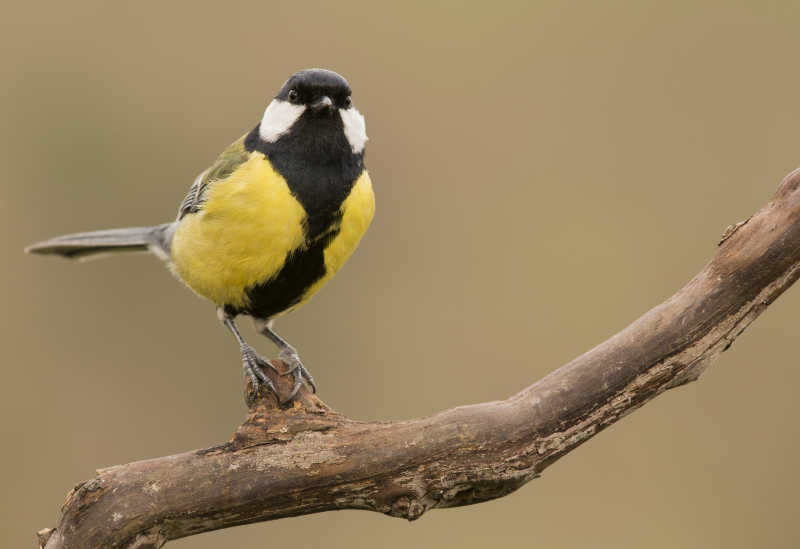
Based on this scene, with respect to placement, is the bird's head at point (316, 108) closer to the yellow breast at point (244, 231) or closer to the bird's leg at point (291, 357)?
the yellow breast at point (244, 231)

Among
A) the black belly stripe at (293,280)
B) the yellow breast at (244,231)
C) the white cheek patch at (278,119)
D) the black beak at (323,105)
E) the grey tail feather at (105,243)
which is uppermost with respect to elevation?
the grey tail feather at (105,243)

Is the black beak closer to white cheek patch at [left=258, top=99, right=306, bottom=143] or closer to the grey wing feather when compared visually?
white cheek patch at [left=258, top=99, right=306, bottom=143]

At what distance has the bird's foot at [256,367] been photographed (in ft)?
7.91

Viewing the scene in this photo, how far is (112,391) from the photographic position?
388 centimetres

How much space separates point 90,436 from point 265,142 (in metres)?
1.79

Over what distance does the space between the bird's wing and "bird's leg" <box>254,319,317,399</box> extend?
0.40 m

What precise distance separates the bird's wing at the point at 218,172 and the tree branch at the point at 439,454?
0.84 meters

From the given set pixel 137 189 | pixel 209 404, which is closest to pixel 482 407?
pixel 209 404

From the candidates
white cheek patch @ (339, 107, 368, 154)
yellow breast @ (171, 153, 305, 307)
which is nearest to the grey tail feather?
yellow breast @ (171, 153, 305, 307)

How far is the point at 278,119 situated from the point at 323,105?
169mm

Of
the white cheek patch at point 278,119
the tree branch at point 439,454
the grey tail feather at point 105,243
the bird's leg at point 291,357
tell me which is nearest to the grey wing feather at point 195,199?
the grey tail feather at point 105,243

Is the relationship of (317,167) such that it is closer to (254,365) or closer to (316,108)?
(316,108)

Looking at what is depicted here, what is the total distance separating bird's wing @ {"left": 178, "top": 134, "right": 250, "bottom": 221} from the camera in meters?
2.72

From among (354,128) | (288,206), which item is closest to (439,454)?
(288,206)
